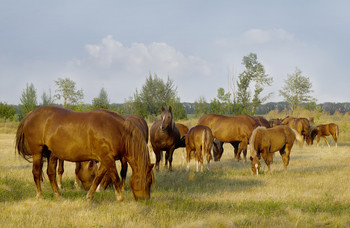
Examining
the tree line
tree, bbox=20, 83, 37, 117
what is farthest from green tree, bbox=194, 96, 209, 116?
tree, bbox=20, 83, 37, 117

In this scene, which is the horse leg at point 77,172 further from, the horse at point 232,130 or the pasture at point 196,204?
the horse at point 232,130

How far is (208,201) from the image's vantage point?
6.58 meters

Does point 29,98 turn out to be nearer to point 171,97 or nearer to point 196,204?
point 171,97

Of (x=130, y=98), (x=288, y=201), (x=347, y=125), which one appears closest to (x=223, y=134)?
(x=288, y=201)

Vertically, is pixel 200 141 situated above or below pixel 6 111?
below

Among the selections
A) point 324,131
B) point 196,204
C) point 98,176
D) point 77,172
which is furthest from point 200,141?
point 324,131

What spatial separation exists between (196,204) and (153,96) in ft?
169

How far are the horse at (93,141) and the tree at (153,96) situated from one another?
48.4 metres

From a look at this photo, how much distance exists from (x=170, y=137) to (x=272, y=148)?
11.5 feet

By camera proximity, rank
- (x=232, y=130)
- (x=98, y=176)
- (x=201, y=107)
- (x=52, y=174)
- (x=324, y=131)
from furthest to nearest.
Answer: (x=201, y=107)
(x=324, y=131)
(x=232, y=130)
(x=52, y=174)
(x=98, y=176)

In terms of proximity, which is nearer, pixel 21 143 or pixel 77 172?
pixel 21 143

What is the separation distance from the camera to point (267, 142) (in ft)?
33.4

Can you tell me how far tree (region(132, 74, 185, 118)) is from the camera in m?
55.5

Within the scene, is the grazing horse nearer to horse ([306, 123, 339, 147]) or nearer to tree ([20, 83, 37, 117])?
horse ([306, 123, 339, 147])
